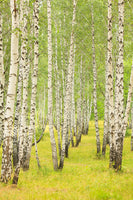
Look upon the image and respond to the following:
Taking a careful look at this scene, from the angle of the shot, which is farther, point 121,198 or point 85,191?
point 85,191

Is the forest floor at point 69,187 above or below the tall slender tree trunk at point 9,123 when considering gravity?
below

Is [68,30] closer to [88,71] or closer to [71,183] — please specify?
[88,71]

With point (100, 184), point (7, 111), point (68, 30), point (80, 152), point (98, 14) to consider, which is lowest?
point (80, 152)

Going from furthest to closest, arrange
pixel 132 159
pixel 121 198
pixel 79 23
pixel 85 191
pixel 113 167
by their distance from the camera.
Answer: pixel 79 23
pixel 132 159
pixel 113 167
pixel 85 191
pixel 121 198

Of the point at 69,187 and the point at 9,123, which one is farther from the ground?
the point at 9,123

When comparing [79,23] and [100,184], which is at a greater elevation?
[79,23]

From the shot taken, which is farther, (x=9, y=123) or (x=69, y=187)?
(x=69, y=187)

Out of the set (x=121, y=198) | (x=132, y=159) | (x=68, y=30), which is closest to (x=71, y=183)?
(x=121, y=198)

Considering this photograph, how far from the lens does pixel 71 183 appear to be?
28.2ft

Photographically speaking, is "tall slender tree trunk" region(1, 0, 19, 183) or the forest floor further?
"tall slender tree trunk" region(1, 0, 19, 183)

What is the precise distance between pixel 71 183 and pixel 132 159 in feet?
23.3

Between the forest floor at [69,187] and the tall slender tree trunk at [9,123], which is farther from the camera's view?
the tall slender tree trunk at [9,123]

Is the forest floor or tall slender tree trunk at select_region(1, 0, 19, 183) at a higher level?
tall slender tree trunk at select_region(1, 0, 19, 183)

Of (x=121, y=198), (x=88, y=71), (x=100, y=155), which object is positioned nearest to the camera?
(x=121, y=198)
